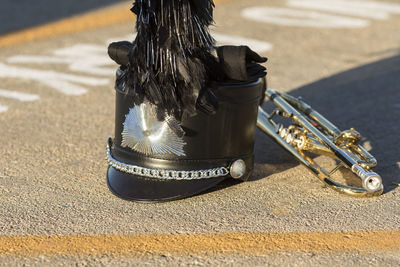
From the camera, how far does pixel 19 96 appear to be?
209 inches

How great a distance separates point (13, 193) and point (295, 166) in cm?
157

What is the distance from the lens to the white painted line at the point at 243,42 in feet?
22.2

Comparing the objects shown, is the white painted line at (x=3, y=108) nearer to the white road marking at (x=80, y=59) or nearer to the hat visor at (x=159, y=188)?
the white road marking at (x=80, y=59)

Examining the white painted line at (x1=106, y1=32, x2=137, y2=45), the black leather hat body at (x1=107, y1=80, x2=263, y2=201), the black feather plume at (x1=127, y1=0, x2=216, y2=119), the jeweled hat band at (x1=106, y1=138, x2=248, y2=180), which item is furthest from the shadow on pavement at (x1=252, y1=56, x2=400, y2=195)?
the white painted line at (x1=106, y1=32, x2=137, y2=45)

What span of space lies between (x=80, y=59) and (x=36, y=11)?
6.81 ft

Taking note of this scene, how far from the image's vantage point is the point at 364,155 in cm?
364

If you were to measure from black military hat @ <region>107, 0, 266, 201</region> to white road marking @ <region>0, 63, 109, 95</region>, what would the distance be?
209cm

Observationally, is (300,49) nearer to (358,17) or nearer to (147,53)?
(358,17)

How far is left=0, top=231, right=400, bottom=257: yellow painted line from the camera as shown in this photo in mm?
2967

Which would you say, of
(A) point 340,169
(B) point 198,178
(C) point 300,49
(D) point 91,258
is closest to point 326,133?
(A) point 340,169

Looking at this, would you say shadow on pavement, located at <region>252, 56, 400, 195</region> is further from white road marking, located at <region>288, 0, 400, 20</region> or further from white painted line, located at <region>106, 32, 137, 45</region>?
white painted line, located at <region>106, 32, 137, 45</region>

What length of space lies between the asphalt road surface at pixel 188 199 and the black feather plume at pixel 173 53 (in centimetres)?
55

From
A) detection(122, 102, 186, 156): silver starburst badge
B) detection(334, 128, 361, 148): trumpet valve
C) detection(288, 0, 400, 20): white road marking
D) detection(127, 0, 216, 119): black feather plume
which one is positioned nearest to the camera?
detection(127, 0, 216, 119): black feather plume

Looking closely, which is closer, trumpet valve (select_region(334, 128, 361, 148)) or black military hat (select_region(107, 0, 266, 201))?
black military hat (select_region(107, 0, 266, 201))
